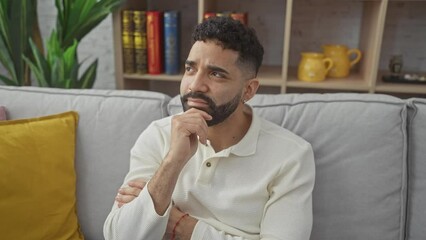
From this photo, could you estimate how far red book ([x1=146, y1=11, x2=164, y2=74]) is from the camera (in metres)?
1.87

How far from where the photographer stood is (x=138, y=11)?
191cm

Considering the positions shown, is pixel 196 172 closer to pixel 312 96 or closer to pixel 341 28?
pixel 312 96

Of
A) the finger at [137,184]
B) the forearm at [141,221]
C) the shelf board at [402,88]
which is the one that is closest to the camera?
the forearm at [141,221]

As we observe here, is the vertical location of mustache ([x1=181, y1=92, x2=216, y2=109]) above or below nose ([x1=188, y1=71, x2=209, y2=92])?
below

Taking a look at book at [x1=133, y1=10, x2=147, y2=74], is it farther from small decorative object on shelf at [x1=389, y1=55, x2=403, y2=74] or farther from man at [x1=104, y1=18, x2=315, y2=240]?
small decorative object on shelf at [x1=389, y1=55, x2=403, y2=74]

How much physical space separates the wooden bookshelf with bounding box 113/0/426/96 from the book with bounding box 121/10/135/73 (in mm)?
28

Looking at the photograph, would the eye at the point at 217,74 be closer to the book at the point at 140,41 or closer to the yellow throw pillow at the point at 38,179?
the yellow throw pillow at the point at 38,179

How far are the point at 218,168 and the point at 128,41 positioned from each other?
114 cm

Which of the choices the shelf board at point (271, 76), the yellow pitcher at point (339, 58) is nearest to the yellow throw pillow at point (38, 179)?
the shelf board at point (271, 76)

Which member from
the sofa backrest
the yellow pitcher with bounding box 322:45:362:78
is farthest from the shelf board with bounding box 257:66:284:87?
the sofa backrest

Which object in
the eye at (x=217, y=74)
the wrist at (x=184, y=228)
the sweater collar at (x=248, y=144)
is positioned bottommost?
the wrist at (x=184, y=228)

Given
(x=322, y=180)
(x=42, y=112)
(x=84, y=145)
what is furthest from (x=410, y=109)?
(x=42, y=112)

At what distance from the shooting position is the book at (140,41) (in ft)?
6.19

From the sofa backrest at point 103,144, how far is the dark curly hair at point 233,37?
0.38 metres
